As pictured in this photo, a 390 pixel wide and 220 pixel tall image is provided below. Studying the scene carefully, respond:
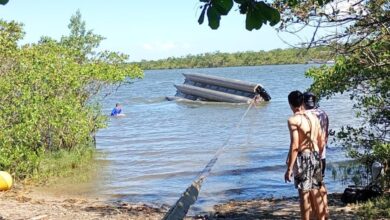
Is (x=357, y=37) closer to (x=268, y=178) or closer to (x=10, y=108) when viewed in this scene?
(x=268, y=178)

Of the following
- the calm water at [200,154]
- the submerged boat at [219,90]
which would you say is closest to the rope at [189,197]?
the calm water at [200,154]

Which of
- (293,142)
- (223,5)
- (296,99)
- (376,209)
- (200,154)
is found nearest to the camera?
(223,5)

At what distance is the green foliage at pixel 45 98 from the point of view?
10.7 meters

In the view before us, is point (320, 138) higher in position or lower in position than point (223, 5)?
lower

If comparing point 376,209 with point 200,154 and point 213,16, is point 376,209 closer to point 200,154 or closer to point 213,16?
point 213,16

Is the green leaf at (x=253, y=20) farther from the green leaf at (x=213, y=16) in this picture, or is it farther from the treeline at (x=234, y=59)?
the treeline at (x=234, y=59)

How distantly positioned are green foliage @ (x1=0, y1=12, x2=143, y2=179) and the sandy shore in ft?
3.75

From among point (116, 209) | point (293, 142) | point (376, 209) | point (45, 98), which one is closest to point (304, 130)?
point (293, 142)

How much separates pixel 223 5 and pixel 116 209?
6629 mm

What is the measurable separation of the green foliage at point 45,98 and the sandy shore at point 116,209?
3.75ft

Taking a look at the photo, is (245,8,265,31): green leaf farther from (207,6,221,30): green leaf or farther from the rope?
the rope

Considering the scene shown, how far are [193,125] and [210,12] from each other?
68.7 ft

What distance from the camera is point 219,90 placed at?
105 feet

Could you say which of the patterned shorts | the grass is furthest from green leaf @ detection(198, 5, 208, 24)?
the grass
